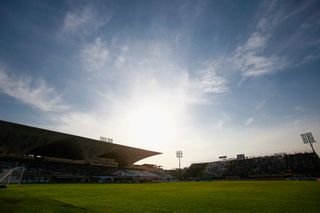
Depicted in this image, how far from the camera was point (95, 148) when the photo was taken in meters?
58.3

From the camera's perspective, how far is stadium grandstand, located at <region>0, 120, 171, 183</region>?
4047 cm

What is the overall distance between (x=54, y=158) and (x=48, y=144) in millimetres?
4981

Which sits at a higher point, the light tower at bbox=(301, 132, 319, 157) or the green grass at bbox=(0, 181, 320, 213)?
the light tower at bbox=(301, 132, 319, 157)

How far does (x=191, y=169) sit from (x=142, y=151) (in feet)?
95.1

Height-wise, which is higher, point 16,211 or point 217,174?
point 217,174

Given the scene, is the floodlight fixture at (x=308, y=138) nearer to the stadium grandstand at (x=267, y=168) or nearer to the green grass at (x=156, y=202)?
the stadium grandstand at (x=267, y=168)

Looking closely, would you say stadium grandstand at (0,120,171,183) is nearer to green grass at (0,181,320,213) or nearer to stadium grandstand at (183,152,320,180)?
green grass at (0,181,320,213)

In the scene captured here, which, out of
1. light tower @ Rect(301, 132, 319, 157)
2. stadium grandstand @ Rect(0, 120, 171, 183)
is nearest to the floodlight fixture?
light tower @ Rect(301, 132, 319, 157)

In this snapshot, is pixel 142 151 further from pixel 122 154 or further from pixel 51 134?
pixel 51 134

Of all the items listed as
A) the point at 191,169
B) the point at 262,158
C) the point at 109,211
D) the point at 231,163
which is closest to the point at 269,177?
the point at 262,158

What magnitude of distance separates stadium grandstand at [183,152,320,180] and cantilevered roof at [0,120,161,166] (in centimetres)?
3087

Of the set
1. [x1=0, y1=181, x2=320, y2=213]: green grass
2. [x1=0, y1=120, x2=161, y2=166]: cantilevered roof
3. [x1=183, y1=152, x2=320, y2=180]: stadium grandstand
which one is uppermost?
[x1=0, y1=120, x2=161, y2=166]: cantilevered roof

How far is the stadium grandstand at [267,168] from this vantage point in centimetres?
5466

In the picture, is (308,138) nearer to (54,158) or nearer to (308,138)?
(308,138)
